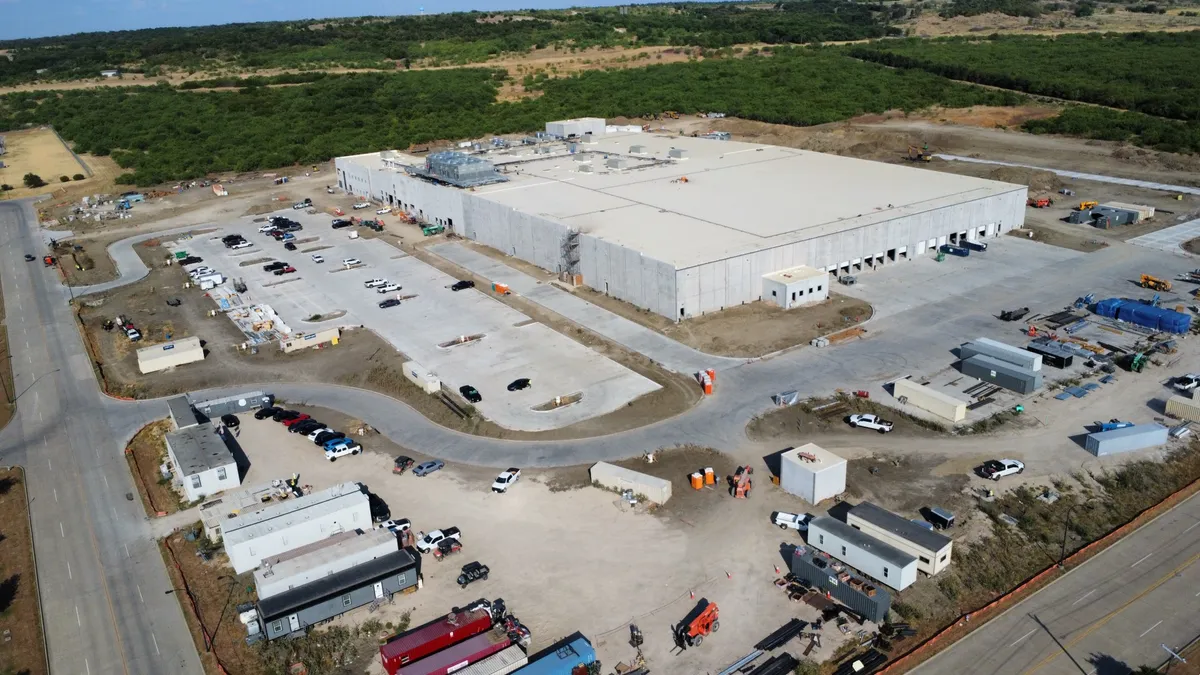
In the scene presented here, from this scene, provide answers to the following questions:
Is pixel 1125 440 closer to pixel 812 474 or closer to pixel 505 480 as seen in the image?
pixel 812 474

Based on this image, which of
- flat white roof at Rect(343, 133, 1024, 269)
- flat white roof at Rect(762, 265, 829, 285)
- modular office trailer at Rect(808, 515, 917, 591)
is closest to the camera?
modular office trailer at Rect(808, 515, 917, 591)

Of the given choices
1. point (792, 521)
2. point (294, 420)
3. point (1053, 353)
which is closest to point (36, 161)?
point (294, 420)

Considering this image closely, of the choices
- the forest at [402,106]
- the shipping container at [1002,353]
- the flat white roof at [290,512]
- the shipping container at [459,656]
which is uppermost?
the forest at [402,106]

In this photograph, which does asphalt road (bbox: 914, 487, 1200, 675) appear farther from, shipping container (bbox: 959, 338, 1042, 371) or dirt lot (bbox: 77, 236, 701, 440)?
dirt lot (bbox: 77, 236, 701, 440)

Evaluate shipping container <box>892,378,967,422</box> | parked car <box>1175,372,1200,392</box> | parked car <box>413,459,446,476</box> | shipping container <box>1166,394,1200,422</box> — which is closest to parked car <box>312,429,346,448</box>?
parked car <box>413,459,446,476</box>

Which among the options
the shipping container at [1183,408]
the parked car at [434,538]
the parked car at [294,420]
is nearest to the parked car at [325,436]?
the parked car at [294,420]

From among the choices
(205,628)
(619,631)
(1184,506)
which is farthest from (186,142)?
(1184,506)

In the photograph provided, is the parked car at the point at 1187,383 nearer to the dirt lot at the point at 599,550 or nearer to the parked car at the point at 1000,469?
the parked car at the point at 1000,469
